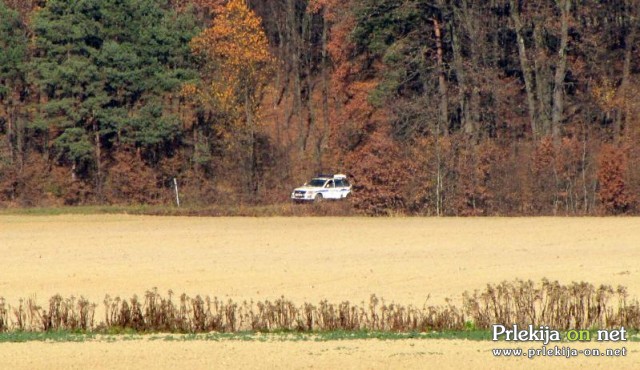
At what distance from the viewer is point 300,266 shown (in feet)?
117

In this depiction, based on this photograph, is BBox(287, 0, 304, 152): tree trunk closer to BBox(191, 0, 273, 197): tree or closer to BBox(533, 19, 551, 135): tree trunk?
BBox(191, 0, 273, 197): tree

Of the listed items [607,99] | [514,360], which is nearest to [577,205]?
[607,99]

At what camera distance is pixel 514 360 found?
18.1 metres

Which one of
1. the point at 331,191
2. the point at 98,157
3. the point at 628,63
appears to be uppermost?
the point at 628,63

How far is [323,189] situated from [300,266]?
86.0 ft

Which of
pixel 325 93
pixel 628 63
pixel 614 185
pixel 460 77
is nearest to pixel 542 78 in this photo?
pixel 460 77

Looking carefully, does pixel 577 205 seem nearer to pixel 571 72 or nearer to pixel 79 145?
pixel 571 72

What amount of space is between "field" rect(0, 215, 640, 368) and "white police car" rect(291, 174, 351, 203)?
733cm

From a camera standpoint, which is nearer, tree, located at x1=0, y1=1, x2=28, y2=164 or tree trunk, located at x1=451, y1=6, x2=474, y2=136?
tree trunk, located at x1=451, y1=6, x2=474, y2=136

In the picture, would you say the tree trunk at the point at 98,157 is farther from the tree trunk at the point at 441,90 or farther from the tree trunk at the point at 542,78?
the tree trunk at the point at 542,78

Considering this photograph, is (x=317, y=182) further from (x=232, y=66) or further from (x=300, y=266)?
(x=300, y=266)

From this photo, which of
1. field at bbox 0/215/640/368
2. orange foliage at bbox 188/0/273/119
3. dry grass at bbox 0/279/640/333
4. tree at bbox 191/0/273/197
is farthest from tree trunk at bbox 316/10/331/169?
dry grass at bbox 0/279/640/333

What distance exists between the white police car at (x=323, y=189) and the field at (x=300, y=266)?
24.0ft

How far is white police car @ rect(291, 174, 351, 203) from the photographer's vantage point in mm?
61469
